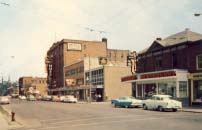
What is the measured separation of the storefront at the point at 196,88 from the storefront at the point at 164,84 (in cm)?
105

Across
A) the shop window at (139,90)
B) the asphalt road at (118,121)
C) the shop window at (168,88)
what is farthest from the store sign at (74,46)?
A: the asphalt road at (118,121)

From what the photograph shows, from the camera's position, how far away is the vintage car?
35628 mm

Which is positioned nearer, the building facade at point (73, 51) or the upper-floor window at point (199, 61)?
the upper-floor window at point (199, 61)

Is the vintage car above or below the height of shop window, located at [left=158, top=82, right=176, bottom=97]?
below

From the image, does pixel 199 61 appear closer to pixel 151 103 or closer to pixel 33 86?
pixel 151 103

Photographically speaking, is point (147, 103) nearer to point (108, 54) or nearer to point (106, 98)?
point (106, 98)

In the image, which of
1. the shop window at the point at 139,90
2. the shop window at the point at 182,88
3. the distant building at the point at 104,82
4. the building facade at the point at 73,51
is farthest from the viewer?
the building facade at the point at 73,51

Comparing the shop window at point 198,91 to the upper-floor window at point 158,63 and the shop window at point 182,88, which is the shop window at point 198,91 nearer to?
the shop window at point 182,88

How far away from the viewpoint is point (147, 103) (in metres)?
38.8

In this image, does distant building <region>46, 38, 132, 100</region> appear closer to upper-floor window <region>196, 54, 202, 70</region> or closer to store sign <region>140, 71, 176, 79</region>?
store sign <region>140, 71, 176, 79</region>

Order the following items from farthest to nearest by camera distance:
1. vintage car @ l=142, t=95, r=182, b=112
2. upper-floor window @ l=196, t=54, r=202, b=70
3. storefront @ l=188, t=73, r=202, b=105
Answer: upper-floor window @ l=196, t=54, r=202, b=70 < storefront @ l=188, t=73, r=202, b=105 < vintage car @ l=142, t=95, r=182, b=112

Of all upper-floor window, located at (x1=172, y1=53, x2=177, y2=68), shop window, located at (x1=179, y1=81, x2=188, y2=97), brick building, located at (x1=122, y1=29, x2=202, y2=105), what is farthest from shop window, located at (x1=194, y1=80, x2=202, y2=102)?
upper-floor window, located at (x1=172, y1=53, x2=177, y2=68)

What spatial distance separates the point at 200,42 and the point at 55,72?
279 ft

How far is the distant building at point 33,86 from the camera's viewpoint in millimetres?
167575
